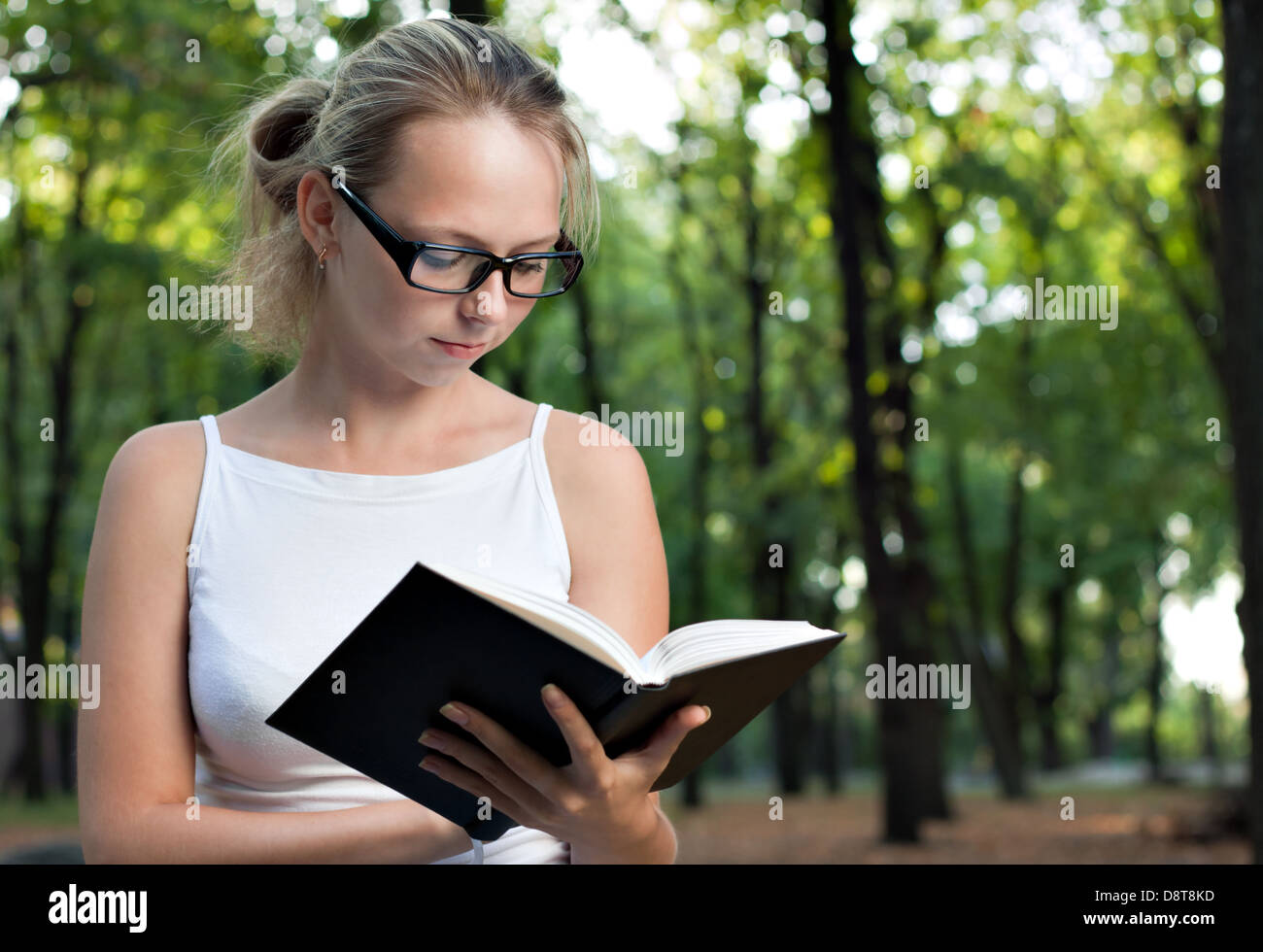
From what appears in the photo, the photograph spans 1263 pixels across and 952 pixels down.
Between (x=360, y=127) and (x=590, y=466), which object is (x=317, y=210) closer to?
(x=360, y=127)

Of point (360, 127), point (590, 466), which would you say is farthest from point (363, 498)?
point (360, 127)

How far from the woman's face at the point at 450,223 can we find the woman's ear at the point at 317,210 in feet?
0.14

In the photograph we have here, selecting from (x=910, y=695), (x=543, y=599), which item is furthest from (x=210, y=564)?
(x=910, y=695)

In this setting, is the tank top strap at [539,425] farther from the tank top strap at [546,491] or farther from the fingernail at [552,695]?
the fingernail at [552,695]

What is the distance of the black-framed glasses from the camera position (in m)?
1.90

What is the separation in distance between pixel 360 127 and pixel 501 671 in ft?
3.25

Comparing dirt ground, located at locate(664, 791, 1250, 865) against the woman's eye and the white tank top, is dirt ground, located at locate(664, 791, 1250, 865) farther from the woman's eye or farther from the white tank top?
the woman's eye

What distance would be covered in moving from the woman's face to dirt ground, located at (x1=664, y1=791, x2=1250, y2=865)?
891cm

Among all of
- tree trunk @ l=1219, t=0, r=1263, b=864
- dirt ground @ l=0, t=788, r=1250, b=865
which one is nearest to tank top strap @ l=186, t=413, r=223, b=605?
tree trunk @ l=1219, t=0, r=1263, b=864

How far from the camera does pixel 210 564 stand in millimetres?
2014

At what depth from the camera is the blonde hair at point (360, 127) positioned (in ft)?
6.52

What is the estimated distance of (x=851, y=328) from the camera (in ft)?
30.4

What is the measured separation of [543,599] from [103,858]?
906 millimetres

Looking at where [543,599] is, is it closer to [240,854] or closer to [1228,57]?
[240,854]
